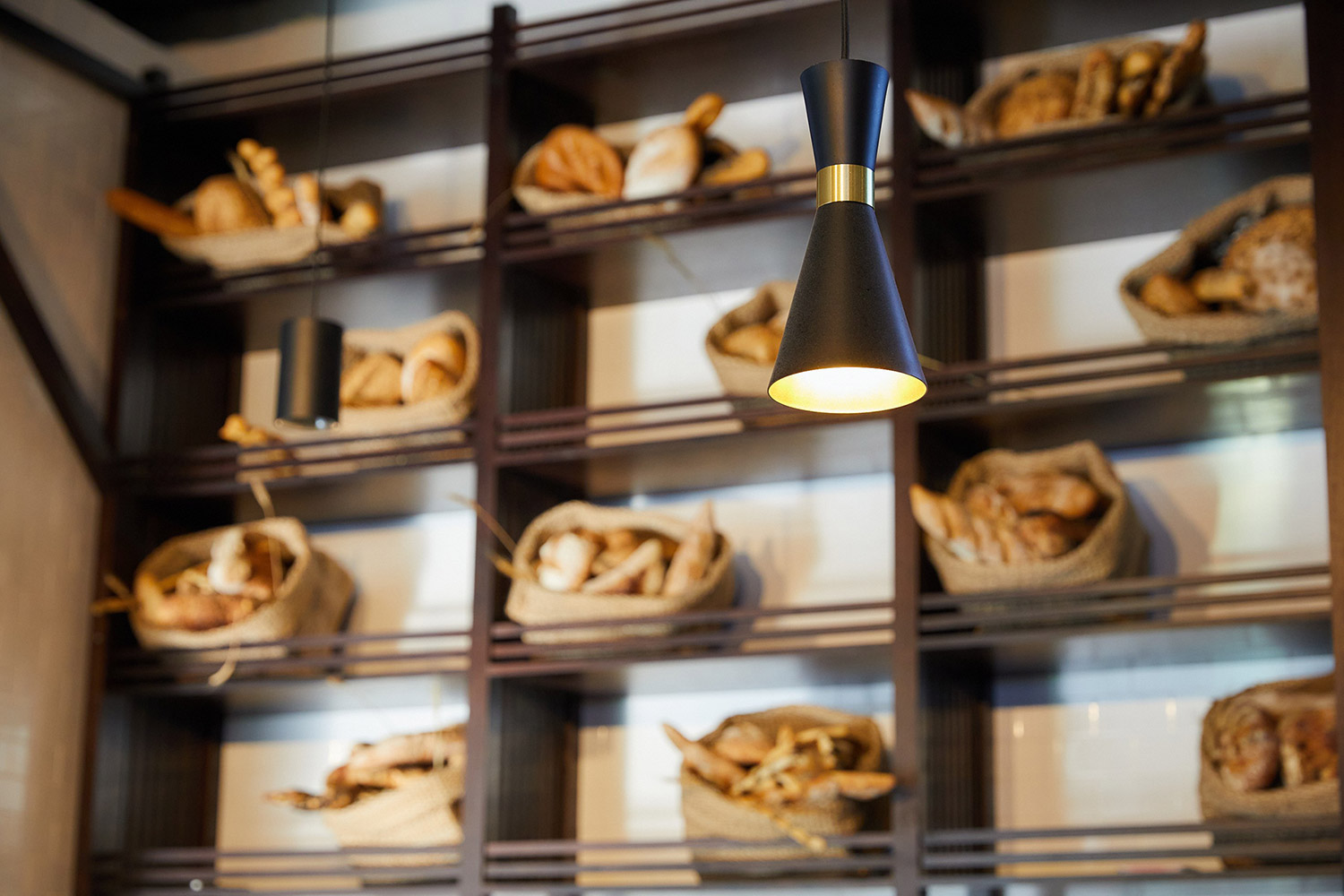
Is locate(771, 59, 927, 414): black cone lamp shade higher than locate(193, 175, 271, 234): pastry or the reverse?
the reverse

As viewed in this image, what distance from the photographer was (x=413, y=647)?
296cm

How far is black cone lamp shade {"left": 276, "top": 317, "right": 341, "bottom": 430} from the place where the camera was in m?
2.39

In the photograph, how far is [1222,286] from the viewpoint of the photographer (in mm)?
2232

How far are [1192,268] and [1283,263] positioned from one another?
6.1 inches

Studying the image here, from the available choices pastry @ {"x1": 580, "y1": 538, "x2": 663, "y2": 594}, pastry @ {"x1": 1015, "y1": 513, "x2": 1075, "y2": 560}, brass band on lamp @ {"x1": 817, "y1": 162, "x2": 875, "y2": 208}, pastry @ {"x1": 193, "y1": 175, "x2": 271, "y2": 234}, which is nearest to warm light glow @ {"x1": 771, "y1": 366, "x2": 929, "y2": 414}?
brass band on lamp @ {"x1": 817, "y1": 162, "x2": 875, "y2": 208}

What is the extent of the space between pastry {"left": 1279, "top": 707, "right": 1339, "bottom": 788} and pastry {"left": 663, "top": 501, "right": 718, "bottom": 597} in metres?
0.89

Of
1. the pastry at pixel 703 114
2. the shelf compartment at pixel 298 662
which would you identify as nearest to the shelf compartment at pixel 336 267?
the pastry at pixel 703 114

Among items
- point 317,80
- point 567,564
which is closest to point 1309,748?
point 567,564

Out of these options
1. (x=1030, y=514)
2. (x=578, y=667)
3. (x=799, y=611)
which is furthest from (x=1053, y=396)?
(x=578, y=667)

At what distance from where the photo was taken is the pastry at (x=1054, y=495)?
228cm

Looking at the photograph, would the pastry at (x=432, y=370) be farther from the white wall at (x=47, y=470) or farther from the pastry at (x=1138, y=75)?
the pastry at (x=1138, y=75)

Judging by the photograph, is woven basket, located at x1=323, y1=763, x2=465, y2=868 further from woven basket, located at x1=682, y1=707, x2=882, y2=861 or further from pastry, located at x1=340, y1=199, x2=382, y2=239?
pastry, located at x1=340, y1=199, x2=382, y2=239

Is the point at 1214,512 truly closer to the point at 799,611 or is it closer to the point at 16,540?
the point at 799,611

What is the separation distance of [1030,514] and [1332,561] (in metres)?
0.42
